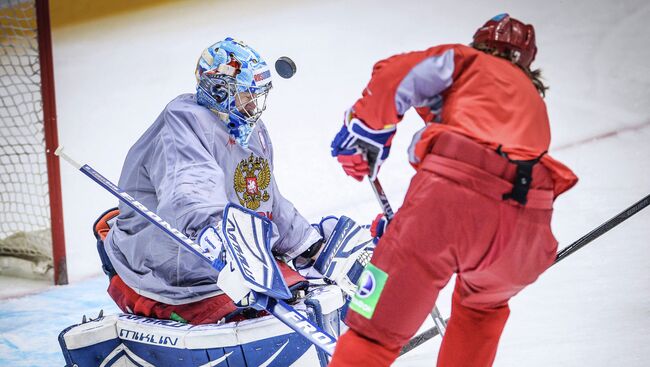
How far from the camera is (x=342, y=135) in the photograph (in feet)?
5.55

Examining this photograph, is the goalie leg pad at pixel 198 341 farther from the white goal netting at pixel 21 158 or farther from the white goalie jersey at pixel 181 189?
the white goal netting at pixel 21 158

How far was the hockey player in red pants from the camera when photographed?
59.7 inches

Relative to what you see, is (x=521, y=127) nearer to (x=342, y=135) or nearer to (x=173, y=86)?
(x=342, y=135)

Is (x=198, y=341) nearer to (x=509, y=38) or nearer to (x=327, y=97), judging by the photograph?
(x=509, y=38)

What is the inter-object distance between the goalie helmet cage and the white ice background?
119 millimetres

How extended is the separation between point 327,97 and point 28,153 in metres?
1.52

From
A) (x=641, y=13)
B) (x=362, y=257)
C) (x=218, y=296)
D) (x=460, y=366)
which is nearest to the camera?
(x=460, y=366)

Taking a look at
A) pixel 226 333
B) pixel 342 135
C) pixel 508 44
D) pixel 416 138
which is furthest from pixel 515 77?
pixel 226 333

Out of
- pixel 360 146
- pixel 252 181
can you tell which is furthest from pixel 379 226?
pixel 252 181

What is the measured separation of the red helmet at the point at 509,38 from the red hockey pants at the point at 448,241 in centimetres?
27

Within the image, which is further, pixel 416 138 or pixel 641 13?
pixel 641 13

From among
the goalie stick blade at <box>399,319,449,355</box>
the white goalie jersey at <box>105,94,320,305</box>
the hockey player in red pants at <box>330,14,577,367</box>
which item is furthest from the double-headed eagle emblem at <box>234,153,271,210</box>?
the hockey player in red pants at <box>330,14,577,367</box>

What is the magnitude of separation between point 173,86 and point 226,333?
254 centimetres

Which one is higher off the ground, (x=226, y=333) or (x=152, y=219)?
(x=152, y=219)
